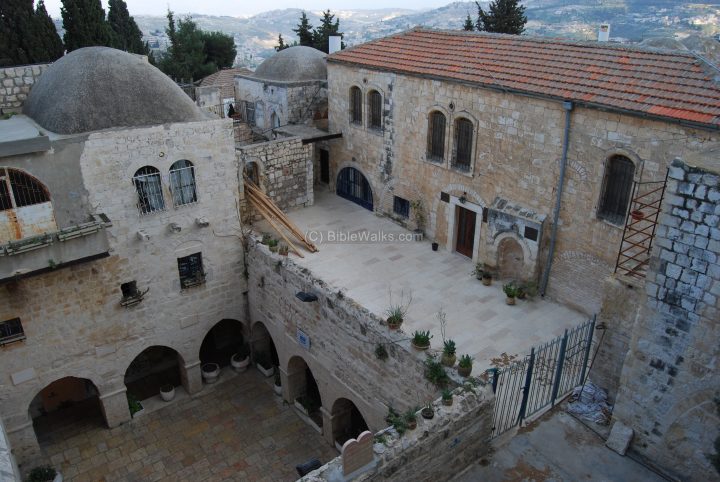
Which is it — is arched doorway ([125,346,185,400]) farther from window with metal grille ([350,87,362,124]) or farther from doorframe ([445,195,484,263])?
window with metal grille ([350,87,362,124])

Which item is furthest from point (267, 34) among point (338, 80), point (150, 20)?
point (338, 80)

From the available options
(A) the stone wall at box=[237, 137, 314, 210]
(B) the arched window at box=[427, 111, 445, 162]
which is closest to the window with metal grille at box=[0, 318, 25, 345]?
(A) the stone wall at box=[237, 137, 314, 210]

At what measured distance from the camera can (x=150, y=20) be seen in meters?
168

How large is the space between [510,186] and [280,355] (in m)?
8.52

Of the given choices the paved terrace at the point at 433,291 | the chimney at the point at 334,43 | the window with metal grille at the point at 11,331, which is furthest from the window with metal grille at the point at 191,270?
the chimney at the point at 334,43

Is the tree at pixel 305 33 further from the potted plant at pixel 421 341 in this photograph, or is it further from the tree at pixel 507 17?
the potted plant at pixel 421 341

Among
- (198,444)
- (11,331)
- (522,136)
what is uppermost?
(522,136)

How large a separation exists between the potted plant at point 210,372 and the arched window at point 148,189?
19.7ft

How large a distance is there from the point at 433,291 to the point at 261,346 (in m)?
7.01

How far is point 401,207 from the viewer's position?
1919 centimetres

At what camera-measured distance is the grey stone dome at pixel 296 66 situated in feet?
76.5

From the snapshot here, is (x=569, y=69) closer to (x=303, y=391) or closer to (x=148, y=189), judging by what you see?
(x=148, y=189)

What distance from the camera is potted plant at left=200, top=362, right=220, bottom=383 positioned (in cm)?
1841

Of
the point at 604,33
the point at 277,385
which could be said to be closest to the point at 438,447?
the point at 277,385
